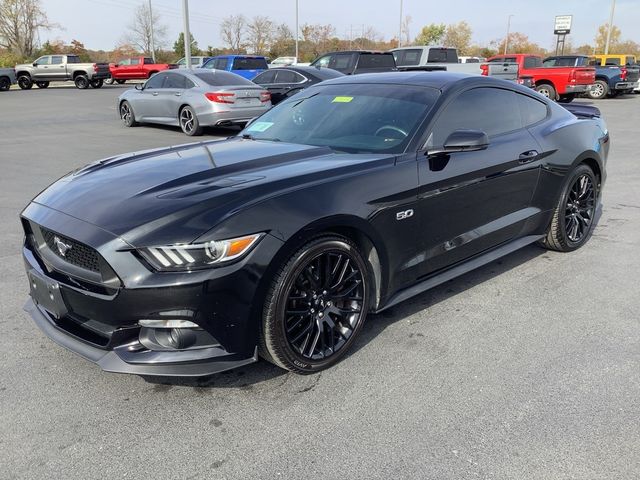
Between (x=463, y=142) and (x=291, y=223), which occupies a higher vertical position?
(x=463, y=142)

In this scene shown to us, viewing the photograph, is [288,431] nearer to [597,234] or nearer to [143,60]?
[597,234]

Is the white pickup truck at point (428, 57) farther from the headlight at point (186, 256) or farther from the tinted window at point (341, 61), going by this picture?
the headlight at point (186, 256)

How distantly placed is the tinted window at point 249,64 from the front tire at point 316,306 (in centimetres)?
2001

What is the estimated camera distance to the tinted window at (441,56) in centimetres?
2127

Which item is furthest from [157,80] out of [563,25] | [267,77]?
[563,25]

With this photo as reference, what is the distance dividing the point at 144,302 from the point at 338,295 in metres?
1.09

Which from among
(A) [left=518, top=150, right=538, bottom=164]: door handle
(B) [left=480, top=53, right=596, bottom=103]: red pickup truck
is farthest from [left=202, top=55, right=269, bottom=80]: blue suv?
(A) [left=518, top=150, right=538, bottom=164]: door handle

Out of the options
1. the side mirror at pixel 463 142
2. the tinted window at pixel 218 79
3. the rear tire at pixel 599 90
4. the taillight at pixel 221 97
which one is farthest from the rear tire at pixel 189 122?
the rear tire at pixel 599 90

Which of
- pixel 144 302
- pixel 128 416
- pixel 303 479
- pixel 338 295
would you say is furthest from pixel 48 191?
pixel 303 479

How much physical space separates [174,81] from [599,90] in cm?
2048

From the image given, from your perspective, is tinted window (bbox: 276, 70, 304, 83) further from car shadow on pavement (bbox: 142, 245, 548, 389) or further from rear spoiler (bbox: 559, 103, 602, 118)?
car shadow on pavement (bbox: 142, 245, 548, 389)

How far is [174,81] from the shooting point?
13133 mm

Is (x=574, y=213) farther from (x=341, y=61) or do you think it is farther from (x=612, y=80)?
(x=612, y=80)

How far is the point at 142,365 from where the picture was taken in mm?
2576
